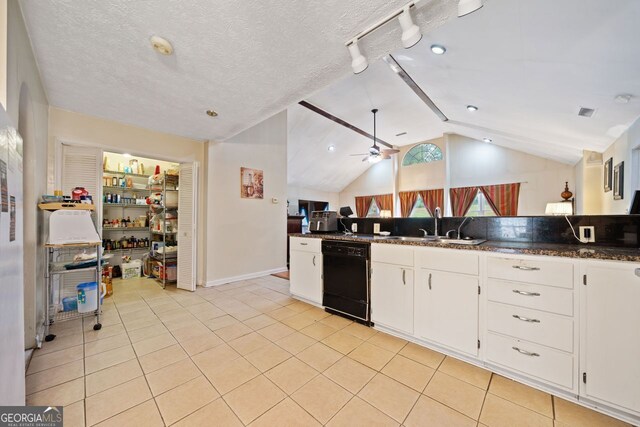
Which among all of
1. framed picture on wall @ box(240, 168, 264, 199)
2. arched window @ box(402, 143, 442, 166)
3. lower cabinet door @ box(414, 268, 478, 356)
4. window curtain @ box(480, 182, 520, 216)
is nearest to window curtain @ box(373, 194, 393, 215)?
arched window @ box(402, 143, 442, 166)

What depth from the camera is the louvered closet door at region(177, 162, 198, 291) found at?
3.78m

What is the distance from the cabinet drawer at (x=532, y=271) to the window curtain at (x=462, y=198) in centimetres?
674

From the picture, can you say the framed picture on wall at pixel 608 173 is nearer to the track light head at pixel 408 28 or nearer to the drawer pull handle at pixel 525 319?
the drawer pull handle at pixel 525 319

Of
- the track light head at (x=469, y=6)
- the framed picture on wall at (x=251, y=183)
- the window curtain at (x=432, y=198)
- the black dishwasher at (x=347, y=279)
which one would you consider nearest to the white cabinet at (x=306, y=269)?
the black dishwasher at (x=347, y=279)

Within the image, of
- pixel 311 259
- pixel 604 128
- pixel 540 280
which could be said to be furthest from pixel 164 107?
pixel 604 128

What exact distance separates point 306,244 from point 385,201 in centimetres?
706

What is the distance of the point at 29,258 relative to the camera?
82.0 inches

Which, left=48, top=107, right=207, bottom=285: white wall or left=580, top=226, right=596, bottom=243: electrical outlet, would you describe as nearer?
left=580, top=226, right=596, bottom=243: electrical outlet

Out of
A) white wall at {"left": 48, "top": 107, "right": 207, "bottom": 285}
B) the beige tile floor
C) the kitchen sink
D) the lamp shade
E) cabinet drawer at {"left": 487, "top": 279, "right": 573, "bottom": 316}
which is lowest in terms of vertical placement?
A: the beige tile floor

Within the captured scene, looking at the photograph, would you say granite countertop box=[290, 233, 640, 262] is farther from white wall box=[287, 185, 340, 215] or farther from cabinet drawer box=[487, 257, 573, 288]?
white wall box=[287, 185, 340, 215]

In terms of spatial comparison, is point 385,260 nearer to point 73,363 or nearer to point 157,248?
point 73,363

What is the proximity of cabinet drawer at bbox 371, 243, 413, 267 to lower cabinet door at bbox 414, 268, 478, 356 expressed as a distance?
6.4 inches

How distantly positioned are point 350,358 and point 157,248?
413cm

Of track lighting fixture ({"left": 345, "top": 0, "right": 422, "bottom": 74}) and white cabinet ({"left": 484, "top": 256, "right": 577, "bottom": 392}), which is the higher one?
track lighting fixture ({"left": 345, "top": 0, "right": 422, "bottom": 74})
